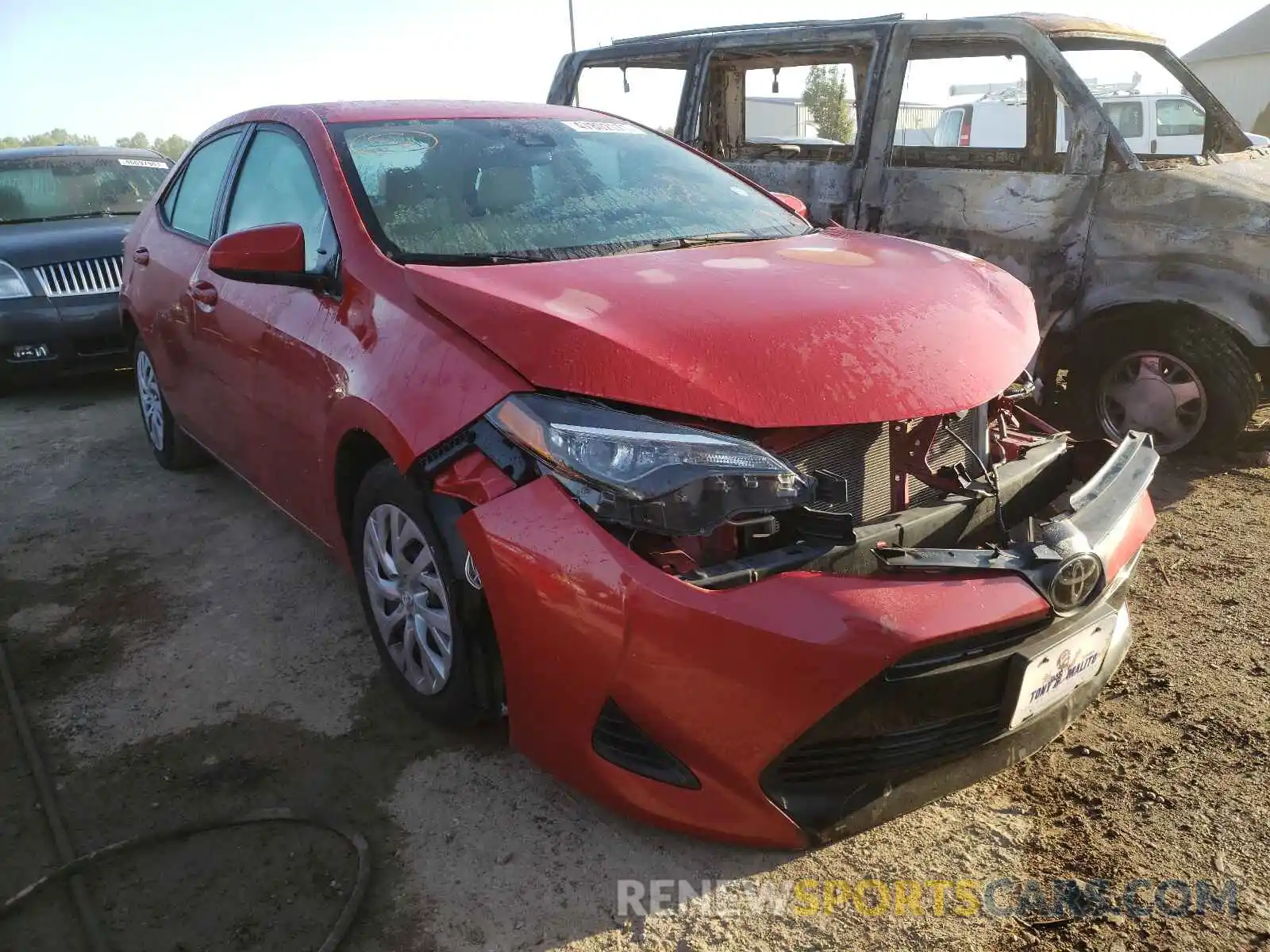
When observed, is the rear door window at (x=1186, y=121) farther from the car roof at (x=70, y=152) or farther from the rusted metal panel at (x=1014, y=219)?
the car roof at (x=70, y=152)

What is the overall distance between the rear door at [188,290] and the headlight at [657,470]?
2.00 m

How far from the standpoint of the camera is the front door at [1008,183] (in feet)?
14.9

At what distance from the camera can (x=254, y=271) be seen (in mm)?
2729

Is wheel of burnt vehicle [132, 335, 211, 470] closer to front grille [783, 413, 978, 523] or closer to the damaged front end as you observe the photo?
the damaged front end

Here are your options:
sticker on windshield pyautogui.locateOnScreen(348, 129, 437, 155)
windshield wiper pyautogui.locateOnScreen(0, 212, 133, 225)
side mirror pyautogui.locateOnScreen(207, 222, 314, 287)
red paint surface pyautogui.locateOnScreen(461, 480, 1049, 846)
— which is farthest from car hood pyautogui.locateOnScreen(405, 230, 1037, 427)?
windshield wiper pyautogui.locateOnScreen(0, 212, 133, 225)

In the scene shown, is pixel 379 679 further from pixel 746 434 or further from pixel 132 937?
pixel 746 434

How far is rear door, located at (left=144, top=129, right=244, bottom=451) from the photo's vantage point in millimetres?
3688

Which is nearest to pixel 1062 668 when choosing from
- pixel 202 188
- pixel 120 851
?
pixel 120 851

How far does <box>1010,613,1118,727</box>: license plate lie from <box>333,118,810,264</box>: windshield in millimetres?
1524

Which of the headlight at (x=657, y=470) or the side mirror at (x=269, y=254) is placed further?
the side mirror at (x=269, y=254)

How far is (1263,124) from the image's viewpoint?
25.5 metres

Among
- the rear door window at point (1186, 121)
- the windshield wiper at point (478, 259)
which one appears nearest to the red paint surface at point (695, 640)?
the windshield wiper at point (478, 259)

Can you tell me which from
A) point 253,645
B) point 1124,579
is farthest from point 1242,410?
point 253,645

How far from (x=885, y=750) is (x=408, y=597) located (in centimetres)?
125
